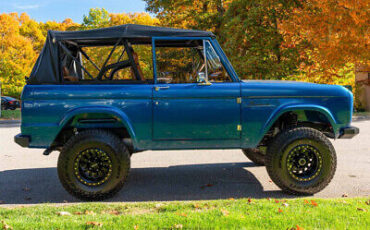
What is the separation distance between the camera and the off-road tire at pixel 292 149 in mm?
4434

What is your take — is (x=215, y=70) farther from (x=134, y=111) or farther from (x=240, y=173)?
(x=240, y=173)

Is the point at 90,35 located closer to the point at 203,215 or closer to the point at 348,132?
the point at 203,215

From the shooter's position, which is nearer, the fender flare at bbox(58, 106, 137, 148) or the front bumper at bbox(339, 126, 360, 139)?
the fender flare at bbox(58, 106, 137, 148)

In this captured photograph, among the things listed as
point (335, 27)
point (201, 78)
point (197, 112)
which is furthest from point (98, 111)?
point (335, 27)

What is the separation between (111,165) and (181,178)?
155 centimetres

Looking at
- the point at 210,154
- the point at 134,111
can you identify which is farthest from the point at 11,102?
the point at 134,111

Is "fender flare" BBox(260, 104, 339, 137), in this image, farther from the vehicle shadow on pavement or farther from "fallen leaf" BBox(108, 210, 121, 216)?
"fallen leaf" BBox(108, 210, 121, 216)

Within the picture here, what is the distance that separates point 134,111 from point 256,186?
2.18m

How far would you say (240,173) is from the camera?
227 inches

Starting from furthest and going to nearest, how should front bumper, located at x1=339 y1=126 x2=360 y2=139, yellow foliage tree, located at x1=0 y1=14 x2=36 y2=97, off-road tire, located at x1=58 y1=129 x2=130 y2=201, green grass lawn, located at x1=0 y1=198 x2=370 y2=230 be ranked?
yellow foliage tree, located at x1=0 y1=14 x2=36 y2=97 < front bumper, located at x1=339 y1=126 x2=360 y2=139 < off-road tire, located at x1=58 y1=129 x2=130 y2=201 < green grass lawn, located at x1=0 y1=198 x2=370 y2=230

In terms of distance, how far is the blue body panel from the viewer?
4.34 m

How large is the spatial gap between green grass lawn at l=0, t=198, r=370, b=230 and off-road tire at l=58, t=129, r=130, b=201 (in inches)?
10.3

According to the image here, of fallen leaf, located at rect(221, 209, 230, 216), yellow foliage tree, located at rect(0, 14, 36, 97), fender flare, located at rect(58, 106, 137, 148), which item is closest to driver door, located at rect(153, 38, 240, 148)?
fender flare, located at rect(58, 106, 137, 148)

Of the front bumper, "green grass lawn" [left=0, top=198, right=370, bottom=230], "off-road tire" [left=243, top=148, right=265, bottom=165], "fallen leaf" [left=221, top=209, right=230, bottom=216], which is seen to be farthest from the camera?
"off-road tire" [left=243, top=148, right=265, bottom=165]
